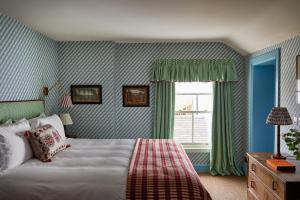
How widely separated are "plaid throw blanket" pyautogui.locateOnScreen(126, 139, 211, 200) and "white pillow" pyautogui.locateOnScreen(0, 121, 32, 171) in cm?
108

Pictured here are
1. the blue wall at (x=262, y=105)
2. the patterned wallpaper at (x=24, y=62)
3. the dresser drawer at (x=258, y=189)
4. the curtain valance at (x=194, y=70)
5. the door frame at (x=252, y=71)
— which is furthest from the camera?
the curtain valance at (x=194, y=70)

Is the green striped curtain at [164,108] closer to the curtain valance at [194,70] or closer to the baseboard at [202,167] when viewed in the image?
the curtain valance at [194,70]

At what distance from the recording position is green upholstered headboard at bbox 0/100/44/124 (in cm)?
300

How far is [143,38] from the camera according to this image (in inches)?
175

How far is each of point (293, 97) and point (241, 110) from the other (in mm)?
1722

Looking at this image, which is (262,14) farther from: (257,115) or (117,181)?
(117,181)

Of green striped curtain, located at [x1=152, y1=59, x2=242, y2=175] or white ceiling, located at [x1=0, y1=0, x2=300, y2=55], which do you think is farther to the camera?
green striped curtain, located at [x1=152, y1=59, x2=242, y2=175]

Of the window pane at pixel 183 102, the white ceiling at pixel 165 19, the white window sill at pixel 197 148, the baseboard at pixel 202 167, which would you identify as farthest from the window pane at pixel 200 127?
the white ceiling at pixel 165 19

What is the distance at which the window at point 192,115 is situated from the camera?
4961 millimetres

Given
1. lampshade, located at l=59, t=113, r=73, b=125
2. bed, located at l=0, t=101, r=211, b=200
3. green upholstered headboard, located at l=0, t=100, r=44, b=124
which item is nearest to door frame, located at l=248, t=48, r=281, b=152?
bed, located at l=0, t=101, r=211, b=200

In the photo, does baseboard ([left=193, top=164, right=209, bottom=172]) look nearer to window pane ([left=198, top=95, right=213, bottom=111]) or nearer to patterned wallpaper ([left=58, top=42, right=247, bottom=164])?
patterned wallpaper ([left=58, top=42, right=247, bottom=164])

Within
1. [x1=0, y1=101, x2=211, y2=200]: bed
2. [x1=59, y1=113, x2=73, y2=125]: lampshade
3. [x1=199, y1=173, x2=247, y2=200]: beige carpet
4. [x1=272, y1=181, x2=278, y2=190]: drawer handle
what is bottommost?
[x1=199, y1=173, x2=247, y2=200]: beige carpet

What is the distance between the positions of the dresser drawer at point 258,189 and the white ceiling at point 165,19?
174cm

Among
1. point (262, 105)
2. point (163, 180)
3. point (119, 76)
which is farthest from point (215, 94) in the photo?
point (163, 180)
